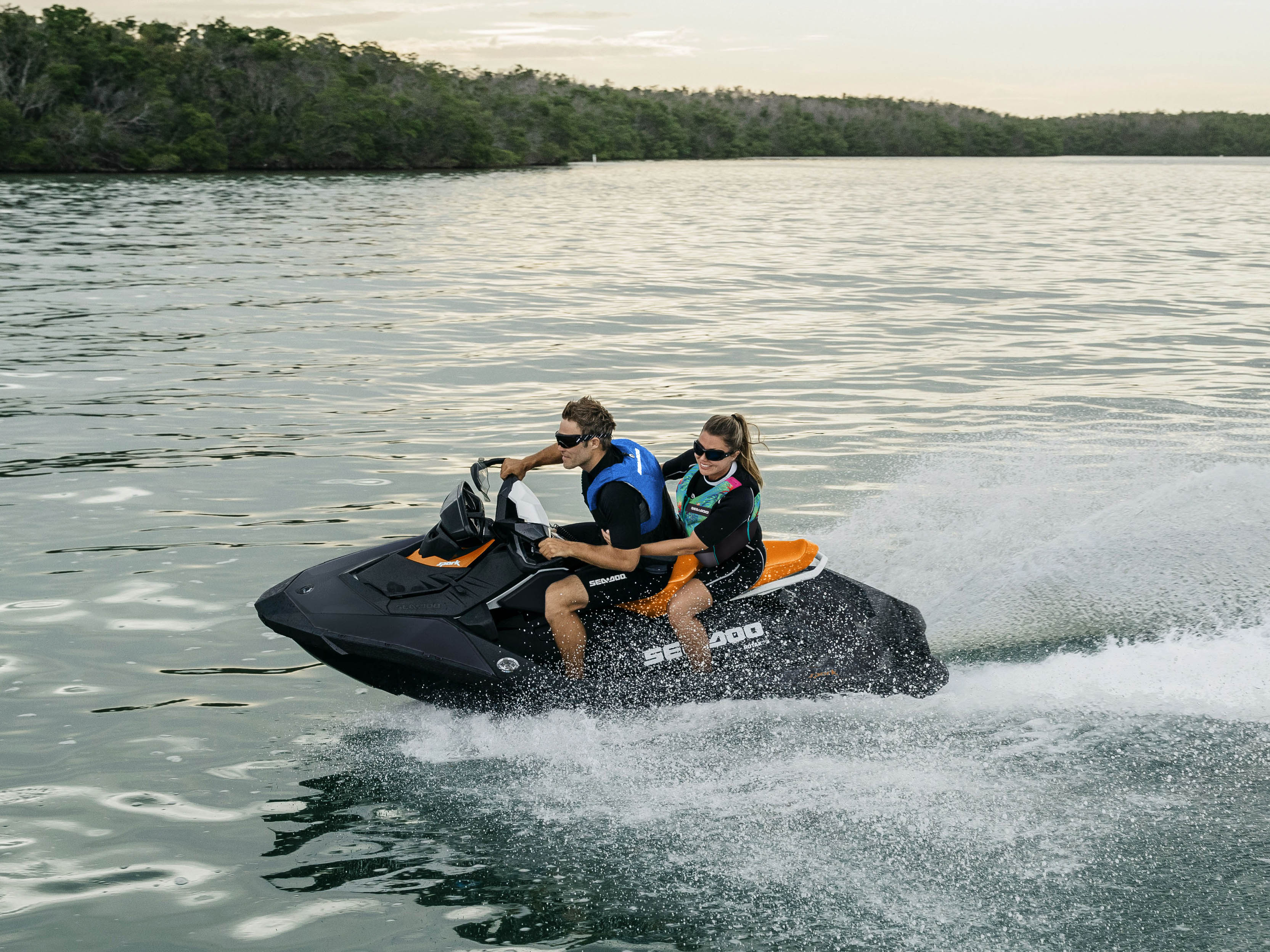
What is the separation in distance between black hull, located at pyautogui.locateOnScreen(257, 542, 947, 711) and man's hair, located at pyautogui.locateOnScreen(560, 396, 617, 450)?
2.67ft

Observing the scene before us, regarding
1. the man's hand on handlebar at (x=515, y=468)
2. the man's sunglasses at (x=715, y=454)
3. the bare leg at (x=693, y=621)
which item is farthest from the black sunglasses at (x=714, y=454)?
the bare leg at (x=693, y=621)

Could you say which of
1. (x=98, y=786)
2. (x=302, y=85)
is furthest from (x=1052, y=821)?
(x=302, y=85)

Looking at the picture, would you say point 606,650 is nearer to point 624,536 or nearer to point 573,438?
point 624,536

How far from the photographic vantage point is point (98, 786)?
4762mm

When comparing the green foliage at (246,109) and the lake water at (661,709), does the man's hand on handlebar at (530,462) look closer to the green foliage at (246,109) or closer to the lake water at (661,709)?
the lake water at (661,709)

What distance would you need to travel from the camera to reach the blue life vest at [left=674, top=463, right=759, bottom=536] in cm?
498

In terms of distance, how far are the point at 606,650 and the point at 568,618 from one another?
26 cm

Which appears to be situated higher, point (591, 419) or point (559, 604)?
point (591, 419)

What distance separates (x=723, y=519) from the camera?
4.93m

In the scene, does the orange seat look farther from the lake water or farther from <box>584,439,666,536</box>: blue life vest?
the lake water

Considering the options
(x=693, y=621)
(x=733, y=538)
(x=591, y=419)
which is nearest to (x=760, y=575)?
(x=733, y=538)

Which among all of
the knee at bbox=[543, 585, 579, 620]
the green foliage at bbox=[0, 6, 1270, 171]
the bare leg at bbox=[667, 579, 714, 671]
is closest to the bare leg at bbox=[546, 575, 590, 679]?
the knee at bbox=[543, 585, 579, 620]

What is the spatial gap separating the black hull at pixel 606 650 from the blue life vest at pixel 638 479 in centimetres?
47

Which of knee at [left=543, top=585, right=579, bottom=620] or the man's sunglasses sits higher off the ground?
the man's sunglasses
